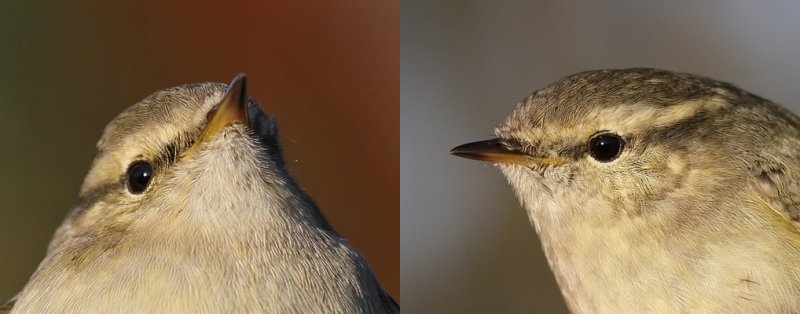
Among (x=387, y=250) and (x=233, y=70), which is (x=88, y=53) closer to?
(x=233, y=70)

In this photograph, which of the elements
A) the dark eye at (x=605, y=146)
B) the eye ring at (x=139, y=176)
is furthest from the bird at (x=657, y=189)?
the eye ring at (x=139, y=176)

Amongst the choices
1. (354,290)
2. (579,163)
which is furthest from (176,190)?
(579,163)

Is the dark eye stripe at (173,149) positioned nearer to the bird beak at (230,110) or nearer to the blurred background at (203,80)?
the bird beak at (230,110)

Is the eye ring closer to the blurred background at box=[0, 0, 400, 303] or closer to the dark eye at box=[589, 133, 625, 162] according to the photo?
the blurred background at box=[0, 0, 400, 303]

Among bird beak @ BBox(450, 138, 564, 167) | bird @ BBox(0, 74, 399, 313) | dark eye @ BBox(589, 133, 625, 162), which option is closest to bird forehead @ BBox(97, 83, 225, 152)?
bird @ BBox(0, 74, 399, 313)

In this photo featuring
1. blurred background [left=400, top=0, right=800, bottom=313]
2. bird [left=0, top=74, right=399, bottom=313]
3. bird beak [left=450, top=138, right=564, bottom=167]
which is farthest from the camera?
blurred background [left=400, top=0, right=800, bottom=313]

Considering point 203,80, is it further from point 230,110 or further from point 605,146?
point 605,146

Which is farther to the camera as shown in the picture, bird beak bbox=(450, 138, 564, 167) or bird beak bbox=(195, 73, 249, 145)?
bird beak bbox=(450, 138, 564, 167)
